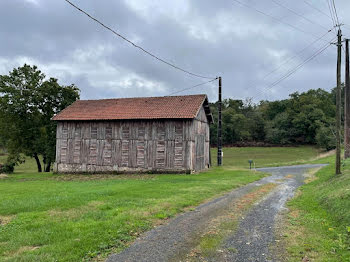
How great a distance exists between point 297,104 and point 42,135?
74.6m

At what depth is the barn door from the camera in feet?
94.1

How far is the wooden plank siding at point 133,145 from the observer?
27.0 meters

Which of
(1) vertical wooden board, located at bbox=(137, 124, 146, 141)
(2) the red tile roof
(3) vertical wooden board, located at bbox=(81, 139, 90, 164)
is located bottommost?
(3) vertical wooden board, located at bbox=(81, 139, 90, 164)

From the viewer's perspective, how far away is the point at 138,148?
92.8ft

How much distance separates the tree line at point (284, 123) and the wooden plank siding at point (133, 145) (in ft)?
175

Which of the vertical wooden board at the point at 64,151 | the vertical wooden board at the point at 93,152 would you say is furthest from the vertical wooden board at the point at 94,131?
the vertical wooden board at the point at 64,151

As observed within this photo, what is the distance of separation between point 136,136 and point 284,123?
6444cm

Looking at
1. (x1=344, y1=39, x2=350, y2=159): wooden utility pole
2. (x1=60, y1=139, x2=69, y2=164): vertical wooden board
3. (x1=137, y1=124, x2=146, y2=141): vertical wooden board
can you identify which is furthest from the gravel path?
(x1=60, y1=139, x2=69, y2=164): vertical wooden board

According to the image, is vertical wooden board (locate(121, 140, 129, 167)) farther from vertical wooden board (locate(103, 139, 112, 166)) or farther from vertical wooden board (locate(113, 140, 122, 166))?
vertical wooden board (locate(103, 139, 112, 166))

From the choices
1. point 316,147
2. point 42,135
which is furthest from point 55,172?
point 316,147

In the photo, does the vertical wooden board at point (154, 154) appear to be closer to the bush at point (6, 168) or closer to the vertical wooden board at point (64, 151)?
the vertical wooden board at point (64, 151)

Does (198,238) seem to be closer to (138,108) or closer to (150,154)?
(150,154)

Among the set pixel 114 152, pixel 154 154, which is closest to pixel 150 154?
pixel 154 154

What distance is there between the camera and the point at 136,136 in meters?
28.4
